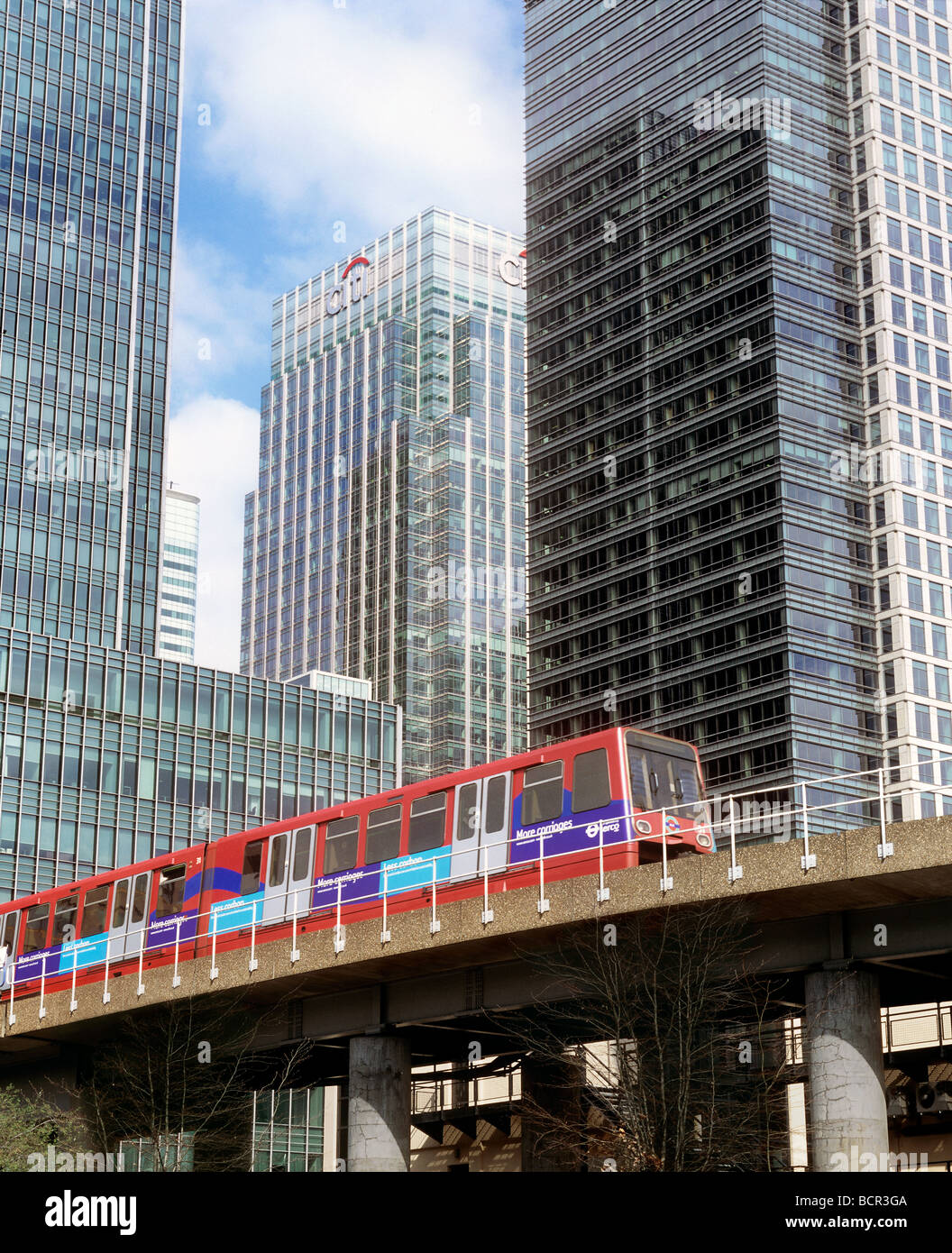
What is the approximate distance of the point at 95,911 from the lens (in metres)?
42.8

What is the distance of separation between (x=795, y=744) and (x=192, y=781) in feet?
137

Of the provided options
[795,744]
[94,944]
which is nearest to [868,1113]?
[94,944]

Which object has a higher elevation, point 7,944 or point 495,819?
point 495,819

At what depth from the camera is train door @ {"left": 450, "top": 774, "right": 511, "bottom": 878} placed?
32.2 meters

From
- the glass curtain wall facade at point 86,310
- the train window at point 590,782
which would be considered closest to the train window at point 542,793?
the train window at point 590,782

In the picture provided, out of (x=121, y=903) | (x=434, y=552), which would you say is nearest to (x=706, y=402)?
(x=434, y=552)

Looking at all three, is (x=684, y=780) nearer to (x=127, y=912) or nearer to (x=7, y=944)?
(x=127, y=912)

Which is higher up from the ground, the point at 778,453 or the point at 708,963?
the point at 778,453

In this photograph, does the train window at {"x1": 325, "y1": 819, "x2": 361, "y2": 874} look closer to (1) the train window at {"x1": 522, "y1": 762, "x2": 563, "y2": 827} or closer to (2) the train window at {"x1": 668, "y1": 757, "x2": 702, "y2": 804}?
(1) the train window at {"x1": 522, "y1": 762, "x2": 563, "y2": 827}

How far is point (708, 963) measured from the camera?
26.4 m

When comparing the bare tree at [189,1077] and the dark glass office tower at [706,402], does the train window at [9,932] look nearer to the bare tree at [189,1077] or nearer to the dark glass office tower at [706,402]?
the bare tree at [189,1077]

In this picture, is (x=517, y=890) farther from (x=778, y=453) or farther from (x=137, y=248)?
(x=137, y=248)

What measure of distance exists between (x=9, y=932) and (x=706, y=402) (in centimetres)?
9209

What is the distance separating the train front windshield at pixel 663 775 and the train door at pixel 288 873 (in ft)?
29.8
